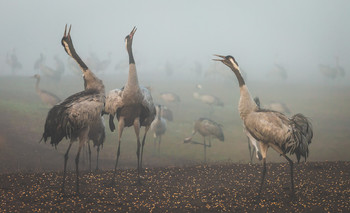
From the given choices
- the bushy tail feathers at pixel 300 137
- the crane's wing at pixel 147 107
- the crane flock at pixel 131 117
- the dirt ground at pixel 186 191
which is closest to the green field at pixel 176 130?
the dirt ground at pixel 186 191

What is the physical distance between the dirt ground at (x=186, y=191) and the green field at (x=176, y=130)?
3452 millimetres

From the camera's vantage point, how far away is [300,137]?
6148mm

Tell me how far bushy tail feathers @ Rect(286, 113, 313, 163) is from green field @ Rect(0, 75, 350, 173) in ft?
21.0

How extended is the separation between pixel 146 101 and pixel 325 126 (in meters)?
14.5

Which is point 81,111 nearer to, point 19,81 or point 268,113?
point 268,113

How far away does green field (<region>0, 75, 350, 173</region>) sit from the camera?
1221cm

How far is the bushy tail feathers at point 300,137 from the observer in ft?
19.9

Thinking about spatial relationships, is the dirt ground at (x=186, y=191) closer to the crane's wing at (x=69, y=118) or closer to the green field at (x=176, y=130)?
the crane's wing at (x=69, y=118)

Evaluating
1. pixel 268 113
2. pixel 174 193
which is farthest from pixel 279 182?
pixel 174 193

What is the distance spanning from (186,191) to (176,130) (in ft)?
35.2

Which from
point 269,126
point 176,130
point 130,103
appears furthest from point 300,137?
point 176,130

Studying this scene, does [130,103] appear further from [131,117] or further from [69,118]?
[69,118]

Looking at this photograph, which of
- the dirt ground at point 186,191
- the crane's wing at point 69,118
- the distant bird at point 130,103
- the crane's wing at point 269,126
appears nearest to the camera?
the dirt ground at point 186,191

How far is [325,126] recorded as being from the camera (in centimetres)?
1866
